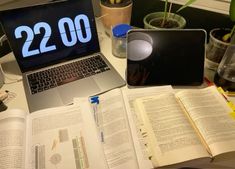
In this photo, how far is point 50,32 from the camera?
2.89 ft

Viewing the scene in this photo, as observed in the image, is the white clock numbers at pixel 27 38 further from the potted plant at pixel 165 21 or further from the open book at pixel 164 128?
the potted plant at pixel 165 21

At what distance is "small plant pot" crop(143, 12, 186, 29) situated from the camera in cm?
97

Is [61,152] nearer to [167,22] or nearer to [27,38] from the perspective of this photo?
[27,38]

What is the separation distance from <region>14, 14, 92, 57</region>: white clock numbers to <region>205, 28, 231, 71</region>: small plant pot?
470 mm

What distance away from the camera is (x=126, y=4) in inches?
40.1

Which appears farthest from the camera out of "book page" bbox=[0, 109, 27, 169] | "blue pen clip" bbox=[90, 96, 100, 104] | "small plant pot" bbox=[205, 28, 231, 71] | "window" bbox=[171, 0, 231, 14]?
"window" bbox=[171, 0, 231, 14]

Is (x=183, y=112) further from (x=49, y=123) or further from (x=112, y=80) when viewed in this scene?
(x=49, y=123)

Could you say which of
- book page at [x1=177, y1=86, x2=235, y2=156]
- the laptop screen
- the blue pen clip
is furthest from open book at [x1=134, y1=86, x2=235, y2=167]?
the laptop screen

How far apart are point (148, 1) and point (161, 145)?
739mm

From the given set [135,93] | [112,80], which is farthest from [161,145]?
[112,80]

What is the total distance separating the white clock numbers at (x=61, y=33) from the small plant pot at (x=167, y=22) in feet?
0.82

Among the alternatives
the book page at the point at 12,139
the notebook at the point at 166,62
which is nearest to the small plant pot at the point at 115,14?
the notebook at the point at 166,62

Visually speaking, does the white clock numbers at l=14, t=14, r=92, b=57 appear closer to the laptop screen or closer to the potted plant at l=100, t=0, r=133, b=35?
the laptop screen

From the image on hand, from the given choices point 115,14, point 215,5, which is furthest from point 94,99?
point 215,5
